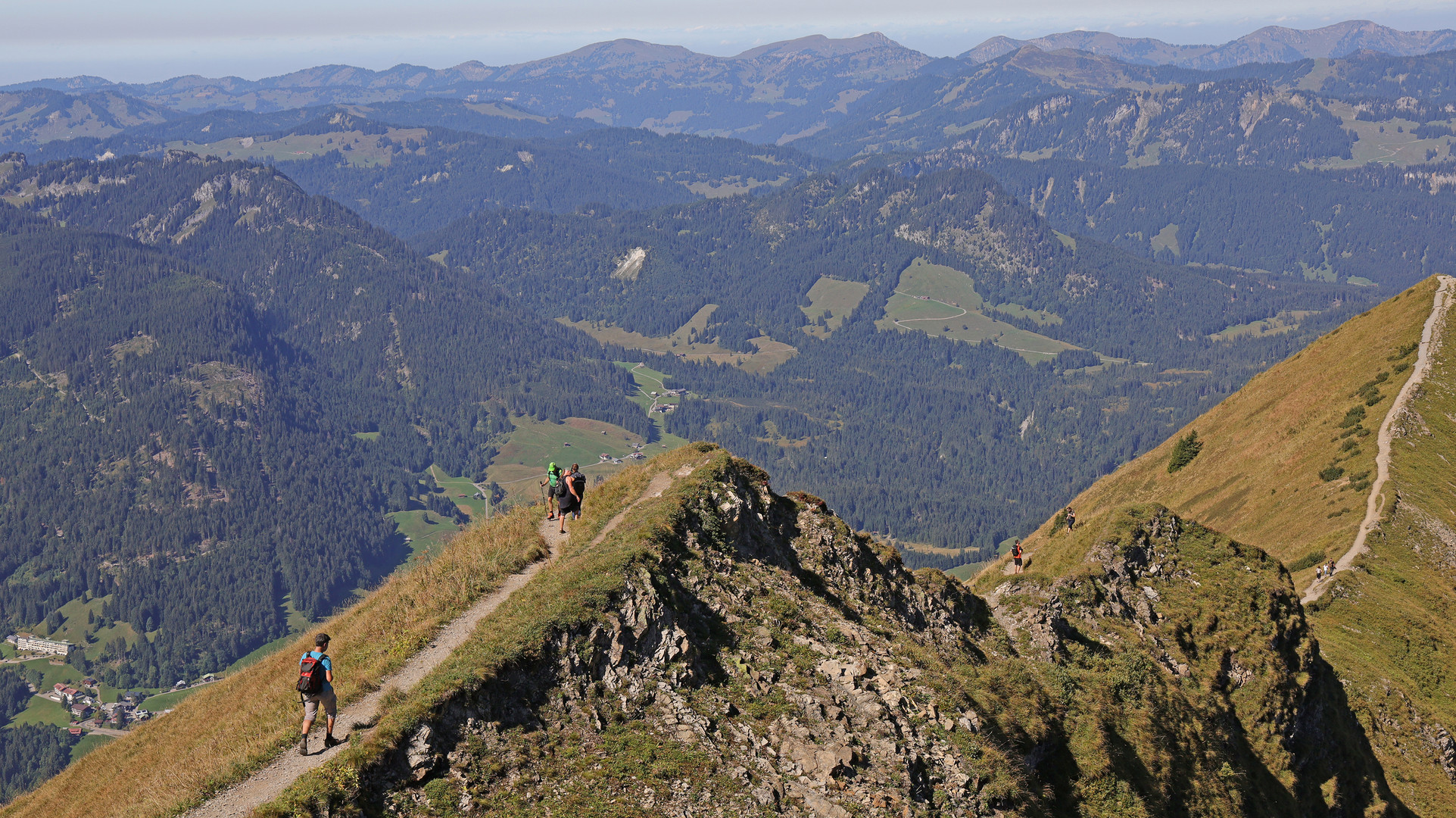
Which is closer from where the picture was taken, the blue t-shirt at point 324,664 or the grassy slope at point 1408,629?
the blue t-shirt at point 324,664

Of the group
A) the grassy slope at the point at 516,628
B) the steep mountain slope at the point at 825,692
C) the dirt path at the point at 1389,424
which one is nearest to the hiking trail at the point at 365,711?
the grassy slope at the point at 516,628

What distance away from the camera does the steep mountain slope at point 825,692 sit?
98.9ft

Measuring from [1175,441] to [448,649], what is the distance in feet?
466

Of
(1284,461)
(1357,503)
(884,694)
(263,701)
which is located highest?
(884,694)

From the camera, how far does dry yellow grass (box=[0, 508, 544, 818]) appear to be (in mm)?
31062

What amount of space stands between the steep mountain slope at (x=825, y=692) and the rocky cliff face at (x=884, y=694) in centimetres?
10

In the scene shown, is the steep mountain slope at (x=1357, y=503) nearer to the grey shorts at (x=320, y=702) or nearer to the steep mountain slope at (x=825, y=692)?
the steep mountain slope at (x=825, y=692)

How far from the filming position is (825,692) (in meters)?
35.2

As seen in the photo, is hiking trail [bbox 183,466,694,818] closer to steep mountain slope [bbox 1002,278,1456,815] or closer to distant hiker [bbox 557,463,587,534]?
distant hiker [bbox 557,463,587,534]

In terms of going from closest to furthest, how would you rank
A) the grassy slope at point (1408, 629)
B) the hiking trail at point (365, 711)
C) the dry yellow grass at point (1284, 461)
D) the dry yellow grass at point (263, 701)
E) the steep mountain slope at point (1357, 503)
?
the hiking trail at point (365, 711), the dry yellow grass at point (263, 701), the grassy slope at point (1408, 629), the steep mountain slope at point (1357, 503), the dry yellow grass at point (1284, 461)

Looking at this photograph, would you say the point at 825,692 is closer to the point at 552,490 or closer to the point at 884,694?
the point at 884,694

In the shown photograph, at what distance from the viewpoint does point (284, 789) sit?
27.6 meters

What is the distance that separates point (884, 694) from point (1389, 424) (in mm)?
102630

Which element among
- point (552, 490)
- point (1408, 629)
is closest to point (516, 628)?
point (552, 490)
